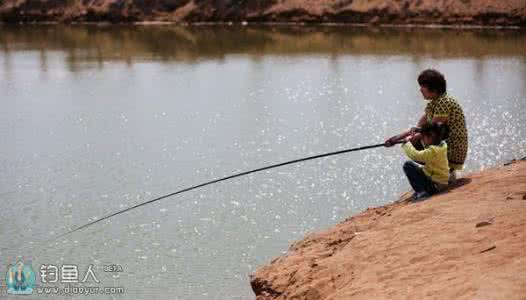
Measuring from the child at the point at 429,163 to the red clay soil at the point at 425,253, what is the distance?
0.17 metres

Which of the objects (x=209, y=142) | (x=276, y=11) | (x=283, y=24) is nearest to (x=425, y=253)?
(x=209, y=142)

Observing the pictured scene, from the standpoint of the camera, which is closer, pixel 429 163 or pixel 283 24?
pixel 429 163

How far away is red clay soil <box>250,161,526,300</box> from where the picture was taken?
419cm

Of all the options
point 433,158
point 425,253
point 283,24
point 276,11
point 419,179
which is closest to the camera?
point 425,253

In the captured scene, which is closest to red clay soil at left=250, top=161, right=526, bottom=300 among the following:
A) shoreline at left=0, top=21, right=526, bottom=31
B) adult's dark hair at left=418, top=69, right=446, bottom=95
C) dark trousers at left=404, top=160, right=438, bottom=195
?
dark trousers at left=404, top=160, right=438, bottom=195

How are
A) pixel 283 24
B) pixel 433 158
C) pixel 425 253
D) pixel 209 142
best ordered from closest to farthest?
pixel 425 253
pixel 433 158
pixel 209 142
pixel 283 24

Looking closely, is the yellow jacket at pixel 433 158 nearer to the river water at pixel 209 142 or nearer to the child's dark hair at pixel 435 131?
the child's dark hair at pixel 435 131

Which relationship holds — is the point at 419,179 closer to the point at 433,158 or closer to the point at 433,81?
the point at 433,158

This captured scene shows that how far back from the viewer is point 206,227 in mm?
7996

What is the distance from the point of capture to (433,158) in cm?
586

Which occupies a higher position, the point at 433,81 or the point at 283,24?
the point at 433,81

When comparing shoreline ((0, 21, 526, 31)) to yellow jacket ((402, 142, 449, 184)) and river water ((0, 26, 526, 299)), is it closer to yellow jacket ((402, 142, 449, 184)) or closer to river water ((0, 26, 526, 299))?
river water ((0, 26, 526, 299))

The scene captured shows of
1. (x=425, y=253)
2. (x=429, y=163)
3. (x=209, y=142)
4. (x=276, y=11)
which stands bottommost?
(x=209, y=142)

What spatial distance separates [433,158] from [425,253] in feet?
3.89
